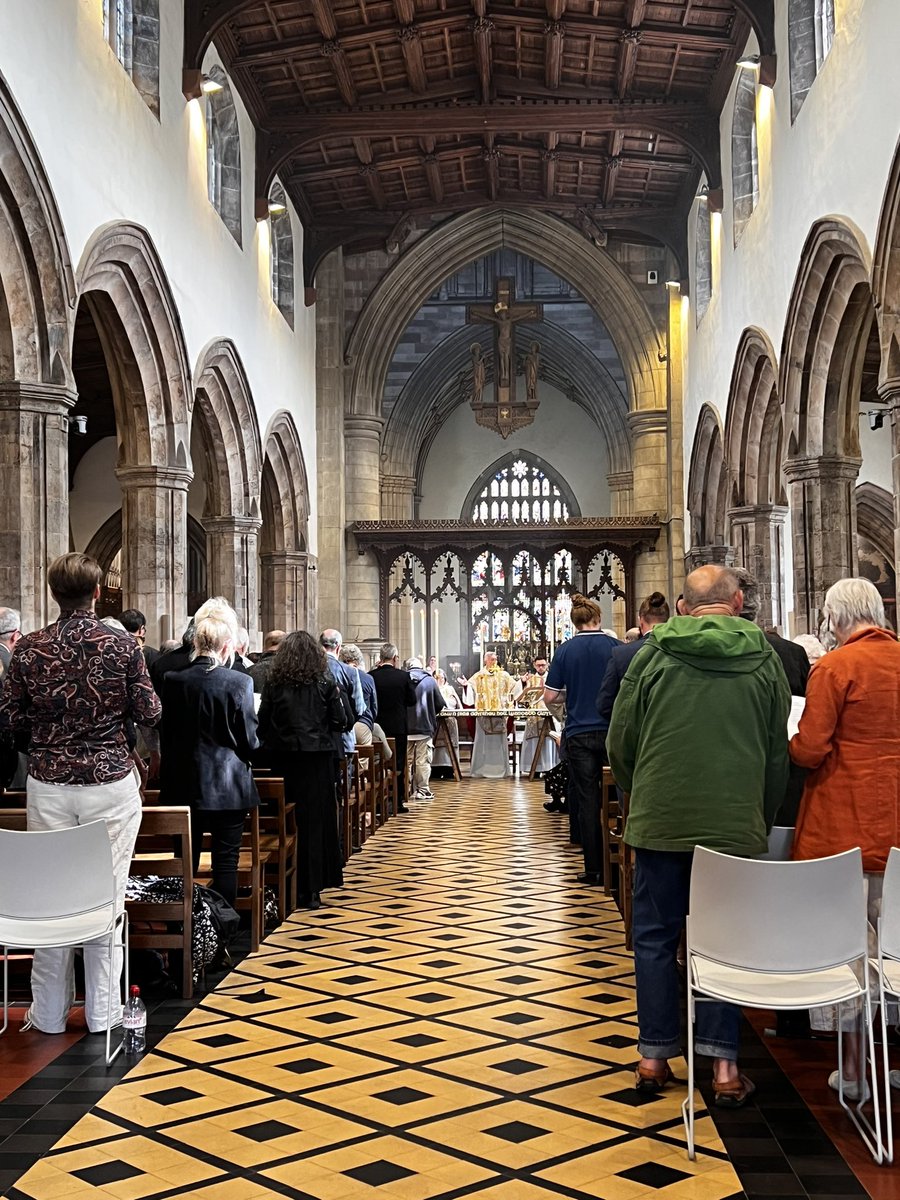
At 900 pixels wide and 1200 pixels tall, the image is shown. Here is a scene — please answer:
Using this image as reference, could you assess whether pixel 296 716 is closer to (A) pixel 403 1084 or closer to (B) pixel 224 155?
(A) pixel 403 1084

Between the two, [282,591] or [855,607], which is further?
[282,591]

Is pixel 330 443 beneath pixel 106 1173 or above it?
above

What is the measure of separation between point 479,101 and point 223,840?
12120 millimetres

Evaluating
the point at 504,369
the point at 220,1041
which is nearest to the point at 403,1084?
the point at 220,1041

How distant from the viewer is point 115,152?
10.3 metres

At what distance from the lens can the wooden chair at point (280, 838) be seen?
257 inches

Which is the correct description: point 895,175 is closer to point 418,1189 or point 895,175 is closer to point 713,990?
point 713,990

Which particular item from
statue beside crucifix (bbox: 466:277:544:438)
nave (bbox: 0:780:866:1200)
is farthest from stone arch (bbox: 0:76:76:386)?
statue beside crucifix (bbox: 466:277:544:438)

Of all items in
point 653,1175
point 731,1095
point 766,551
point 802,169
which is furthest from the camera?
point 766,551

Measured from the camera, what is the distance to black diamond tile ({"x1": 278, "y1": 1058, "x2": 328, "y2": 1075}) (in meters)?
4.20

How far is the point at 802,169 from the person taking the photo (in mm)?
11031

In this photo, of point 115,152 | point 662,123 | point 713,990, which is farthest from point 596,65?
point 713,990

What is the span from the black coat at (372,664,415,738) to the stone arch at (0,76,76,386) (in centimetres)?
385

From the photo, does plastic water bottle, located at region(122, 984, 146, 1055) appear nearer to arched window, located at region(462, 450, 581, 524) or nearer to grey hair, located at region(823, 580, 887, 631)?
grey hair, located at region(823, 580, 887, 631)
